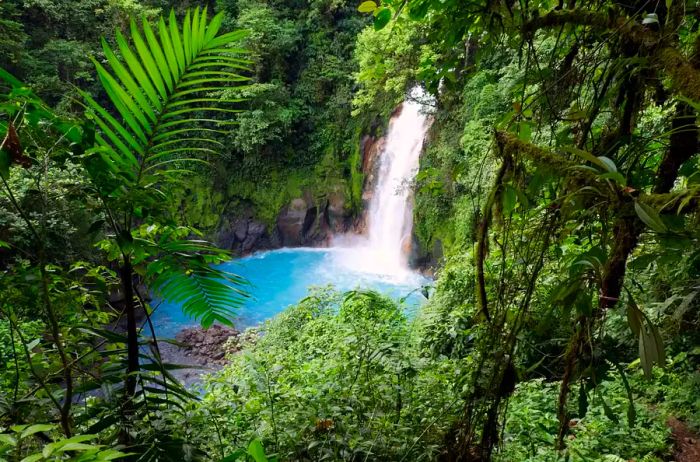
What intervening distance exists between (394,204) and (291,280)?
3609 millimetres

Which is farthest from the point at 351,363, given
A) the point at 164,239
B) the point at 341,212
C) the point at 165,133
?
the point at 341,212

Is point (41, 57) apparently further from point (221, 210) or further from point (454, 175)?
point (454, 175)

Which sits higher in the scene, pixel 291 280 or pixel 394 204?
pixel 394 204

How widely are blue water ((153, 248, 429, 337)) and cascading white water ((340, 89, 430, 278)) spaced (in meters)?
0.39

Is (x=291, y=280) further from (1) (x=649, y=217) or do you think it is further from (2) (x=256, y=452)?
(1) (x=649, y=217)

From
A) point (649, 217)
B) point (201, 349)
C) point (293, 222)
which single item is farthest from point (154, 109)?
point (293, 222)

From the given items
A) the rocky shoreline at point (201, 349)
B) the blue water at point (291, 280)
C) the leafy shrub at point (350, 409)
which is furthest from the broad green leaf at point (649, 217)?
the blue water at point (291, 280)

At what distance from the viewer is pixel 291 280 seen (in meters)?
11.6

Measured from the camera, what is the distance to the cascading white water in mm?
10883

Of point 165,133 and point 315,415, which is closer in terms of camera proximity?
point 165,133

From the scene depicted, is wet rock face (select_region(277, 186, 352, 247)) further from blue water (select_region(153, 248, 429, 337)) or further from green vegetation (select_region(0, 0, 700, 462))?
green vegetation (select_region(0, 0, 700, 462))

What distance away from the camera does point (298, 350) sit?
15.9 ft

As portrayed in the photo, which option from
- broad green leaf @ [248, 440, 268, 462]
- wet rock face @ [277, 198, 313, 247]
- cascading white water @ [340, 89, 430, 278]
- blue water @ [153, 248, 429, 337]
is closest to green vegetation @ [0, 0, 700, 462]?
broad green leaf @ [248, 440, 268, 462]

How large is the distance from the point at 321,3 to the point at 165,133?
1394 centimetres
